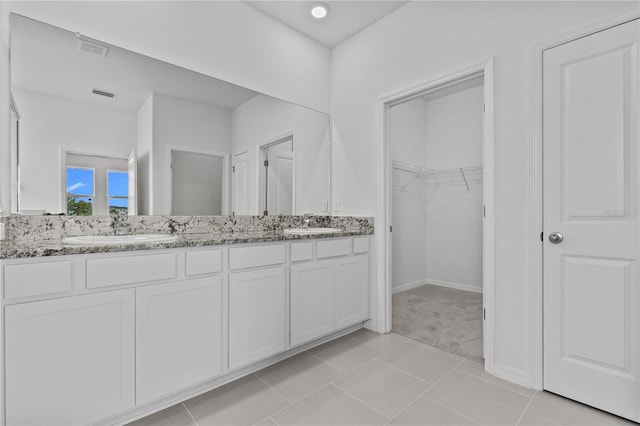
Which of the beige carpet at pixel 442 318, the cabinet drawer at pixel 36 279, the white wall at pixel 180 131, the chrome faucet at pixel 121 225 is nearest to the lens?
the cabinet drawer at pixel 36 279

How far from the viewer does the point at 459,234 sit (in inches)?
161

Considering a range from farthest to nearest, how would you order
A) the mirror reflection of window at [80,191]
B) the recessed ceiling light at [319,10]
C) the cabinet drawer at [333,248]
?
1. the recessed ceiling light at [319,10]
2. the cabinet drawer at [333,248]
3. the mirror reflection of window at [80,191]

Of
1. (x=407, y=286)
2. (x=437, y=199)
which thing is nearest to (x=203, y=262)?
(x=407, y=286)

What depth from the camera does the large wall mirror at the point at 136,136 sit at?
1658 mm

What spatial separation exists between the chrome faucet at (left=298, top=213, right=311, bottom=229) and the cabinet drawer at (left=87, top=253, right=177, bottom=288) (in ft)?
4.56

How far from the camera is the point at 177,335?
1.56 m

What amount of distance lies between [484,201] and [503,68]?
2.75 ft

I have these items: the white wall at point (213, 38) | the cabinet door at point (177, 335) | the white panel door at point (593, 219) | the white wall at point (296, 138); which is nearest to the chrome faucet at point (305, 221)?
the white wall at point (296, 138)

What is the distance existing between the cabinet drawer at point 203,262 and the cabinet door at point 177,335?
1.9 inches

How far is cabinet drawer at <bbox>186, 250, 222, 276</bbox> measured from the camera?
1.60 m

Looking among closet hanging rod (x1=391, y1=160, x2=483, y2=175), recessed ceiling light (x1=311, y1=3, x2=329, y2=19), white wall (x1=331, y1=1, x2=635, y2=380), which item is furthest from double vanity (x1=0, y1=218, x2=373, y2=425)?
closet hanging rod (x1=391, y1=160, x2=483, y2=175)

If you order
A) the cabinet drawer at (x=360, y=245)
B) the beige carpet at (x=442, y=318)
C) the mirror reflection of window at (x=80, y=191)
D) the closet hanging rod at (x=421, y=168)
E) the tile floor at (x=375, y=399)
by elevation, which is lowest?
the tile floor at (x=375, y=399)

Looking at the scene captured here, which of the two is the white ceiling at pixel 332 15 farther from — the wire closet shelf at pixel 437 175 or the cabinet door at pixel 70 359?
the cabinet door at pixel 70 359

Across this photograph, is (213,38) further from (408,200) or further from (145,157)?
(408,200)
